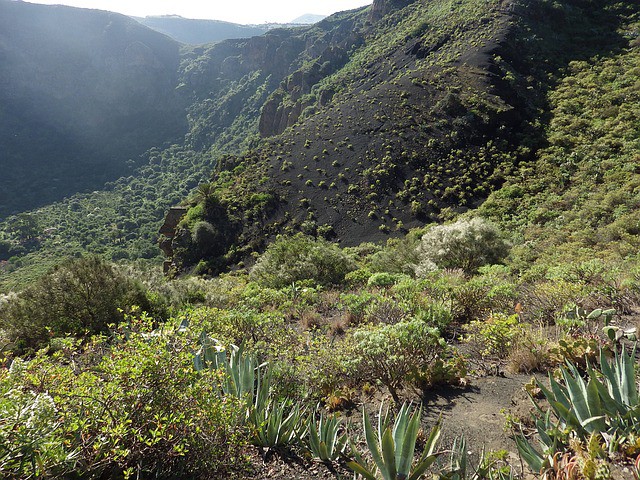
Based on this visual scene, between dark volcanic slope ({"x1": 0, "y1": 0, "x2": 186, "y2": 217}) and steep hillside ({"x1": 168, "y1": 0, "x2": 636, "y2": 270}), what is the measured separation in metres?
60.8

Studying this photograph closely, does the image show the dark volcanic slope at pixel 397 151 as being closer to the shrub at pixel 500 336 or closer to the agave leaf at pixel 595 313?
the shrub at pixel 500 336

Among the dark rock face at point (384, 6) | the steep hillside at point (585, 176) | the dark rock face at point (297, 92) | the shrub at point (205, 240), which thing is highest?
the dark rock face at point (384, 6)

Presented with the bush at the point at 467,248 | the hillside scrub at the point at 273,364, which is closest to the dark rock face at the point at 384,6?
the bush at the point at 467,248

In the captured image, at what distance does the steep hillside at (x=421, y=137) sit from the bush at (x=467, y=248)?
49.1ft

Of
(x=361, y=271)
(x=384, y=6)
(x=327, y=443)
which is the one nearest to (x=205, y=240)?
(x=361, y=271)

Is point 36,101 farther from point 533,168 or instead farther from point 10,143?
point 533,168

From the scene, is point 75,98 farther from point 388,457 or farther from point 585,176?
point 388,457

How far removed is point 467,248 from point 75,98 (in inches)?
5144

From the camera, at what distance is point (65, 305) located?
6914 millimetres

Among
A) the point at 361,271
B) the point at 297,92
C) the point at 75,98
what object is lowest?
the point at 361,271

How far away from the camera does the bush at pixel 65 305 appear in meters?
6.77

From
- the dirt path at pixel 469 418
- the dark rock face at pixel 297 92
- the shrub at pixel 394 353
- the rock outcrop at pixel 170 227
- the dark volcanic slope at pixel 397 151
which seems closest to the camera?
the dirt path at pixel 469 418

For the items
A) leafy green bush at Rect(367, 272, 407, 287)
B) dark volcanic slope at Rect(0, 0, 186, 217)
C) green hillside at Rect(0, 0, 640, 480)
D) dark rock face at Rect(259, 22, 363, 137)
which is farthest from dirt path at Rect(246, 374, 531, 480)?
dark volcanic slope at Rect(0, 0, 186, 217)

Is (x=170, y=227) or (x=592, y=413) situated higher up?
(x=592, y=413)
